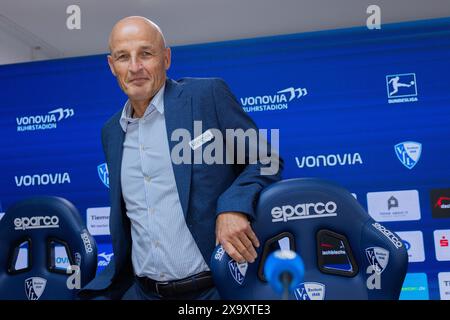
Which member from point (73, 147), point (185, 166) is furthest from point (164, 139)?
point (73, 147)

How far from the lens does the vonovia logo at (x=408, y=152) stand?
2.81 meters

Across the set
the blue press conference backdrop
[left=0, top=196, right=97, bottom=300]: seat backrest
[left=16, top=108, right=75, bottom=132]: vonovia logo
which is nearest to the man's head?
[left=0, top=196, right=97, bottom=300]: seat backrest

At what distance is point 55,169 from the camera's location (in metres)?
3.19

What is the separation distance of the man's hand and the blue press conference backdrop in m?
1.86

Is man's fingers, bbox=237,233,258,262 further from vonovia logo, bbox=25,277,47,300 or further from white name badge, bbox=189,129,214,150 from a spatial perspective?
vonovia logo, bbox=25,277,47,300

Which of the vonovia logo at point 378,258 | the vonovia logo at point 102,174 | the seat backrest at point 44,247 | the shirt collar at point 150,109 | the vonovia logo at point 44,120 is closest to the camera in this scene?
the vonovia logo at point 378,258

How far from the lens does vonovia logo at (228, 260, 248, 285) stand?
110cm

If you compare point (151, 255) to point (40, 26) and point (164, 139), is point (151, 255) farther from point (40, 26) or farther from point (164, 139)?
point (40, 26)

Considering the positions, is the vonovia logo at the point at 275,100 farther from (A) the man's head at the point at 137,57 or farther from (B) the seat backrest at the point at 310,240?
(B) the seat backrest at the point at 310,240

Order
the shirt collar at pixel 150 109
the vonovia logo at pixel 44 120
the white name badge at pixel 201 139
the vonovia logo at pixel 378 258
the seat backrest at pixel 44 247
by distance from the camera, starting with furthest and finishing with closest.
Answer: the vonovia logo at pixel 44 120, the seat backrest at pixel 44 247, the shirt collar at pixel 150 109, the white name badge at pixel 201 139, the vonovia logo at pixel 378 258

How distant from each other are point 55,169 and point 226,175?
217 cm

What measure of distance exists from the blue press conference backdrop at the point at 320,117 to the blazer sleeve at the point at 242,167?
1653mm

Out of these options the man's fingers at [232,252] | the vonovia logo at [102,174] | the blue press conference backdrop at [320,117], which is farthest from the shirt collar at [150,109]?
the vonovia logo at [102,174]

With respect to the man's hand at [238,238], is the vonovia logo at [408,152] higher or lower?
higher
